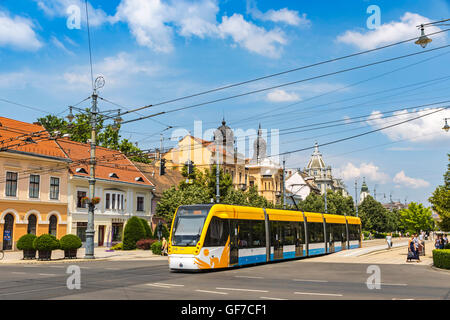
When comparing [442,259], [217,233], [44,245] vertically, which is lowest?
[442,259]

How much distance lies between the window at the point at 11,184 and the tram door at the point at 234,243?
24239 mm

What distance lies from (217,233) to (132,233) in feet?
68.0

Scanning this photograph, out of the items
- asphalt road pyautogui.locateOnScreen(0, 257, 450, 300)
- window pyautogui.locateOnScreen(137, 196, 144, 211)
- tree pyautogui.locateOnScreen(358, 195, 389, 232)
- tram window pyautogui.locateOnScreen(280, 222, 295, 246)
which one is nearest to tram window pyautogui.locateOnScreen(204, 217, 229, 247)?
asphalt road pyautogui.locateOnScreen(0, 257, 450, 300)

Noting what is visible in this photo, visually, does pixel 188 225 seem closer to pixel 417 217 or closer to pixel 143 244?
pixel 143 244

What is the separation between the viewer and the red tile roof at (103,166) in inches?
1767

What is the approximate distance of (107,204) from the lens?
1848 inches

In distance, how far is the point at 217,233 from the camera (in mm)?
20094

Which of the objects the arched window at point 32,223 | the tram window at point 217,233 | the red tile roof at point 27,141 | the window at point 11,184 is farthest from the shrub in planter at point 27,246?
the tram window at point 217,233

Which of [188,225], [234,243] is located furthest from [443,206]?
[188,225]

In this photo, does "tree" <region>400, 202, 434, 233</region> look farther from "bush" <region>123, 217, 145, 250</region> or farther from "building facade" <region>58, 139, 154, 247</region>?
"bush" <region>123, 217, 145, 250</region>
